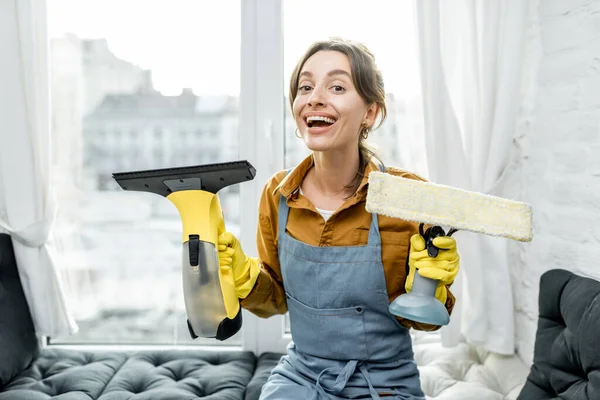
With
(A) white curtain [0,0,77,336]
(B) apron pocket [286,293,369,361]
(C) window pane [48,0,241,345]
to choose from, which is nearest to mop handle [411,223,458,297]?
(B) apron pocket [286,293,369,361]

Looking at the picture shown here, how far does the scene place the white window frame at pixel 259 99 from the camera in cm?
242

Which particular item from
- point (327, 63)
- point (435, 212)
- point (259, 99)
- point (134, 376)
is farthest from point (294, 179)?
point (134, 376)

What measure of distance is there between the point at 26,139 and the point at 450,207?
1.64 meters

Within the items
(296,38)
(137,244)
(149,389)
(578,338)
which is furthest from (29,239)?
(578,338)

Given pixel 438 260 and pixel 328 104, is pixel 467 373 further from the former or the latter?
pixel 328 104

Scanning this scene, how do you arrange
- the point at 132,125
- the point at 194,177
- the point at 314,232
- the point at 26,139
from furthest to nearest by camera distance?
1. the point at 132,125
2. the point at 26,139
3. the point at 314,232
4. the point at 194,177

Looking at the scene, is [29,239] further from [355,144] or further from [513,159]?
[513,159]

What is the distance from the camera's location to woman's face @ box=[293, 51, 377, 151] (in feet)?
5.33

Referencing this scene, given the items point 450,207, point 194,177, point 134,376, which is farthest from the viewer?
point 134,376

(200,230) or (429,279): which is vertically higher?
(200,230)

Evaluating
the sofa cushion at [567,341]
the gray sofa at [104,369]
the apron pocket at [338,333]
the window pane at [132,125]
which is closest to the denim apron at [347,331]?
the apron pocket at [338,333]

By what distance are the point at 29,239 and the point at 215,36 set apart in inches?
39.8

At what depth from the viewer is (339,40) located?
1690mm

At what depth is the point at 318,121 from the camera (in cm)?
165
